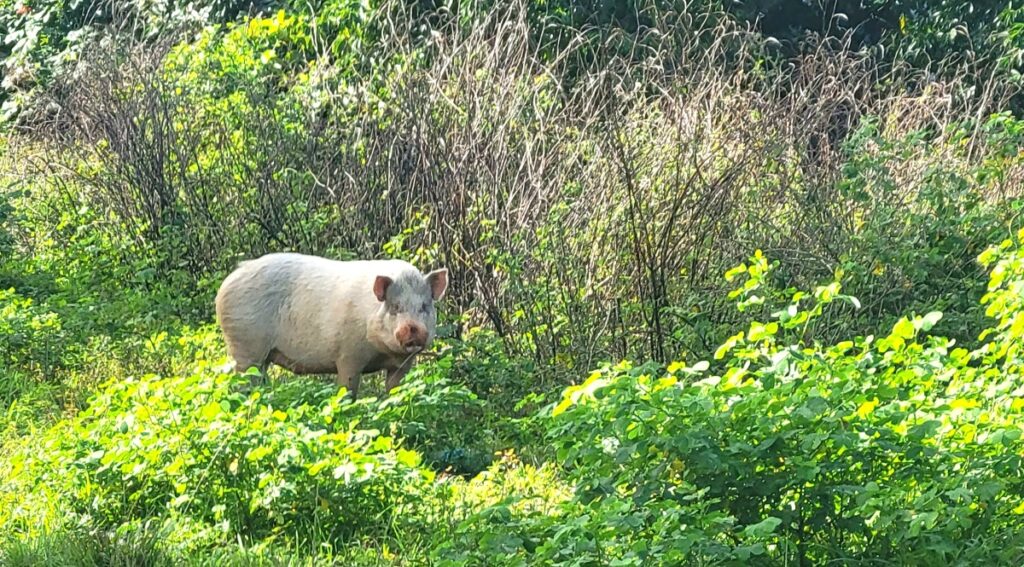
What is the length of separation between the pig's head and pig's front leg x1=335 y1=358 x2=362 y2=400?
29 centimetres

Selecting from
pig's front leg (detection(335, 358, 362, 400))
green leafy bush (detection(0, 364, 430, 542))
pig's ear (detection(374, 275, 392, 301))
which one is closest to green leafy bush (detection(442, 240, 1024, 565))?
green leafy bush (detection(0, 364, 430, 542))

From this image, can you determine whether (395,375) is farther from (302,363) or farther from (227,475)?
(227,475)

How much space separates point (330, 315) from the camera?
27.6 ft

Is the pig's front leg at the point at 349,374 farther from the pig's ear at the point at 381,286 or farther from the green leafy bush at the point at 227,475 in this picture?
the green leafy bush at the point at 227,475

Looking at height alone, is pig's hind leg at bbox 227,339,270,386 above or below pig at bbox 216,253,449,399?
below

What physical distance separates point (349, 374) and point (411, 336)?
0.54m

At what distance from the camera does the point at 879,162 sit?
366 inches

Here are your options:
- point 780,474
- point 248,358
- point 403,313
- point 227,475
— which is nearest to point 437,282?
point 403,313

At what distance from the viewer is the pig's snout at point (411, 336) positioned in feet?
26.4

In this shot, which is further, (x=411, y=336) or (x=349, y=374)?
(x=349, y=374)

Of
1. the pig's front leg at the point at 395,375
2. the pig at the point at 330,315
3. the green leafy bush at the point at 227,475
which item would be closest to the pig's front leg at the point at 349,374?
the pig at the point at 330,315

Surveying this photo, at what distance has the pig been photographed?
812 centimetres

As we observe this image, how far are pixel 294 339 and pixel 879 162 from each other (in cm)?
363

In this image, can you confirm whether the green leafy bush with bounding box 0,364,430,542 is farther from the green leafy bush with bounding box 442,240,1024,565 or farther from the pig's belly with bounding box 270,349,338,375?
the pig's belly with bounding box 270,349,338,375
